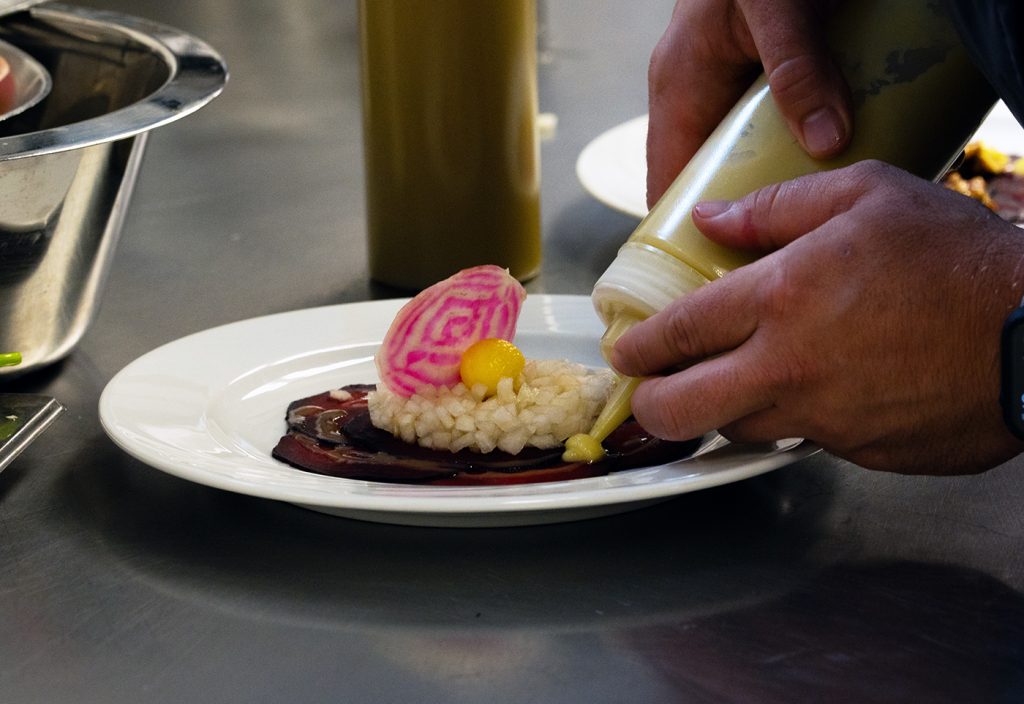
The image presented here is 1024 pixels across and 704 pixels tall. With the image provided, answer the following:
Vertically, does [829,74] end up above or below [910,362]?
above

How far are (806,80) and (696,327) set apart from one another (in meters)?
0.16

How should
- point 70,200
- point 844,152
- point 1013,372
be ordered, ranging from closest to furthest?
point 1013,372, point 844,152, point 70,200

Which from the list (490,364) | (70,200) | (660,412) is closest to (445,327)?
(490,364)

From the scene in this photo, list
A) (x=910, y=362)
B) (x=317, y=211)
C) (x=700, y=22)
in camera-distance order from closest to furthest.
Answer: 1. (x=910, y=362)
2. (x=700, y=22)
3. (x=317, y=211)

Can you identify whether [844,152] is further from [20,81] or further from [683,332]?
[20,81]

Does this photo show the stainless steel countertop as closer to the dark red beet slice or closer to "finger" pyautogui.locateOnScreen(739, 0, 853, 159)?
the dark red beet slice

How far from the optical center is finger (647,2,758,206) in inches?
37.4

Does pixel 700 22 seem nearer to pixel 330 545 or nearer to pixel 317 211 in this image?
pixel 330 545

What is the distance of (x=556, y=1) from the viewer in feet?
8.11

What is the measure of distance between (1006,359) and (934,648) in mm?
151

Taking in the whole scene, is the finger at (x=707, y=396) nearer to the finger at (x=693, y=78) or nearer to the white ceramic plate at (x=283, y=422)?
the white ceramic plate at (x=283, y=422)

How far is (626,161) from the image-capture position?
4.51 ft

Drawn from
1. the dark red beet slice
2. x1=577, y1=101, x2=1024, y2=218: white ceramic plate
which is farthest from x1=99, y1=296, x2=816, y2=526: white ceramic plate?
x1=577, y1=101, x2=1024, y2=218: white ceramic plate

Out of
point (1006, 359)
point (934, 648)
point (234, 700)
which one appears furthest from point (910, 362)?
point (234, 700)
